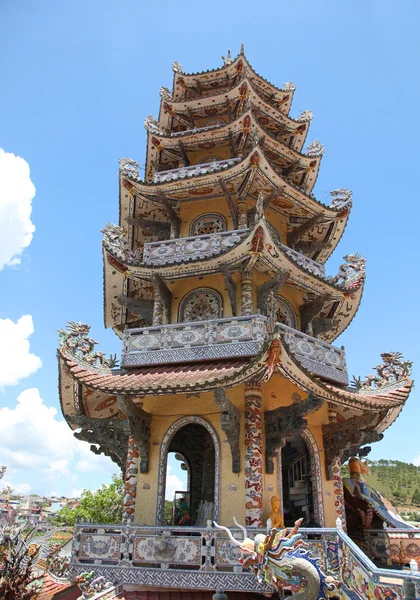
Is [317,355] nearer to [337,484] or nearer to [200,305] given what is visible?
[337,484]

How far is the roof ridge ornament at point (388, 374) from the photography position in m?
12.1

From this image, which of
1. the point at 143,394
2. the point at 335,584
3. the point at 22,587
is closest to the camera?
the point at 335,584

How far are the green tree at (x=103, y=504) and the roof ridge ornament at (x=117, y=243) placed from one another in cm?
2126

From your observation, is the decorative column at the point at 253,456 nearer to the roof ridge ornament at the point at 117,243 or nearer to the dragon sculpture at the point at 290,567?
the dragon sculpture at the point at 290,567

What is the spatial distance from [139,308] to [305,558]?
9.38m

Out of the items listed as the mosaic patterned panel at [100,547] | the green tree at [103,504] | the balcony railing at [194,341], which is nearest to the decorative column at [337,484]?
the balcony railing at [194,341]

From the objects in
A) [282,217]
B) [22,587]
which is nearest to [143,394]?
[22,587]

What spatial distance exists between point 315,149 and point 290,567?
566 inches

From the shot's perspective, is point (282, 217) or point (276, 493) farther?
point (282, 217)

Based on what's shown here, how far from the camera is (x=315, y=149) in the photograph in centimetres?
1650

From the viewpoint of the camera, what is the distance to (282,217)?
1477 centimetres

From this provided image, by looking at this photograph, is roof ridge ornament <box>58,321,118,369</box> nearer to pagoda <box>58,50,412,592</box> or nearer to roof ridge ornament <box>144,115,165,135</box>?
pagoda <box>58,50,412,592</box>

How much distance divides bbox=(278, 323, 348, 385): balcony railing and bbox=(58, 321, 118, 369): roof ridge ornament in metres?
4.56

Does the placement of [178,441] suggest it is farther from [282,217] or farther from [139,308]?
[282,217]
